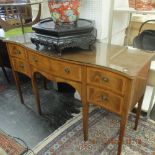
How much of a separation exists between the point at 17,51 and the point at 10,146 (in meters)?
0.75

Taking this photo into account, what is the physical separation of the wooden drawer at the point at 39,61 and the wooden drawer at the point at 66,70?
1.9 inches

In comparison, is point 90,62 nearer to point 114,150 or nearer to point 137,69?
point 137,69

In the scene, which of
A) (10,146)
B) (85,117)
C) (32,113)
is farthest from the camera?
(32,113)

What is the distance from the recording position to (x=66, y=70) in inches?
44.6

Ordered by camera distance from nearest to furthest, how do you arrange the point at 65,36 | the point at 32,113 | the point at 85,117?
1. the point at 65,36
2. the point at 85,117
3. the point at 32,113

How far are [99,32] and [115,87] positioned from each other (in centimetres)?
59

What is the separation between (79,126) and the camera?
155 cm

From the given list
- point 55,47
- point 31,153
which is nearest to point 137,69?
point 55,47

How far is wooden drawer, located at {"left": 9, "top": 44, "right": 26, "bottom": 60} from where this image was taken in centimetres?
141

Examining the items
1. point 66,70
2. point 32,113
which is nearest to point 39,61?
point 66,70

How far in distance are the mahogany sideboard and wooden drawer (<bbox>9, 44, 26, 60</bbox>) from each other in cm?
9

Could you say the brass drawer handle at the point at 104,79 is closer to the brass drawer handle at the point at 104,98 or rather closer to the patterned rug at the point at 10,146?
the brass drawer handle at the point at 104,98

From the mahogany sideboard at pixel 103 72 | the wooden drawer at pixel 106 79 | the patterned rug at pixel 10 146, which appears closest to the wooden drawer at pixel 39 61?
the mahogany sideboard at pixel 103 72

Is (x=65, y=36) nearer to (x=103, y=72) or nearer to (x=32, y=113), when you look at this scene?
(x=103, y=72)
